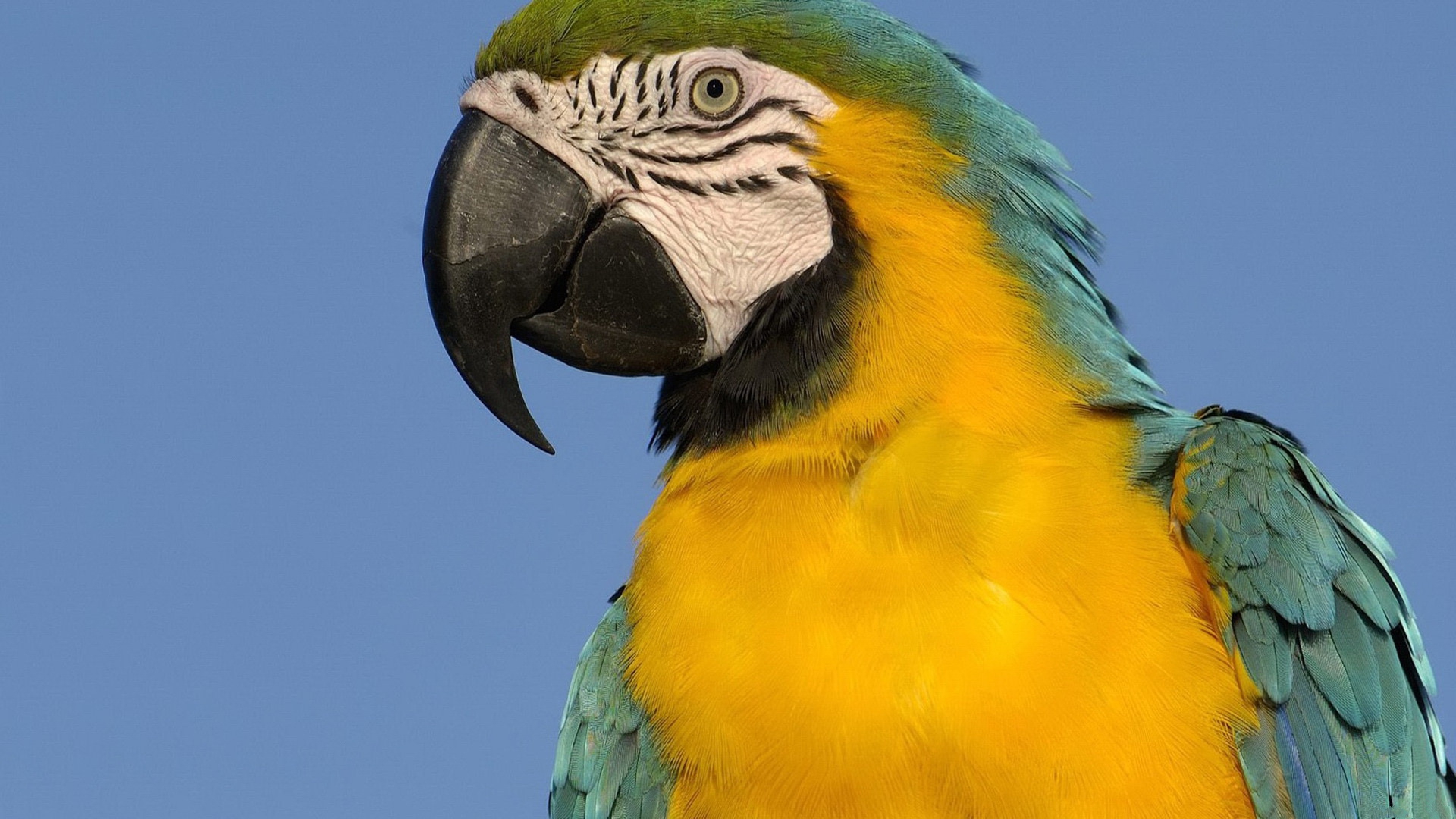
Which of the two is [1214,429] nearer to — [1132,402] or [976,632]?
[1132,402]

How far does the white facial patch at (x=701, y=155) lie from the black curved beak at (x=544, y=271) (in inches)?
1.5

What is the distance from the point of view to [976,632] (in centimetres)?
230

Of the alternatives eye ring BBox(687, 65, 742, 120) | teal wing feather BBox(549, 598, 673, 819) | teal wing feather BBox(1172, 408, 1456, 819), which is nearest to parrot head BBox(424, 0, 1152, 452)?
eye ring BBox(687, 65, 742, 120)

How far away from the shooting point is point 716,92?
106 inches

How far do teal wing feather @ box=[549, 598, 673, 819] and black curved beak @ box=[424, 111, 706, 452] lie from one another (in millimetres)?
571

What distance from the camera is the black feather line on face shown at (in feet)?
8.39

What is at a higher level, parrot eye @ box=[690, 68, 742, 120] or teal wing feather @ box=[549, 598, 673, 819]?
parrot eye @ box=[690, 68, 742, 120]

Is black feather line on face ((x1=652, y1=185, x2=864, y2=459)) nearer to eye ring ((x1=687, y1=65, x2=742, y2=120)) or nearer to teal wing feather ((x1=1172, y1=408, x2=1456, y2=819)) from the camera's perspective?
eye ring ((x1=687, y1=65, x2=742, y2=120))

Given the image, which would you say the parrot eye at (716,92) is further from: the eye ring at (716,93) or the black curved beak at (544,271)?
the black curved beak at (544,271)

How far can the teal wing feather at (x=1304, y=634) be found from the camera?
7.82 ft

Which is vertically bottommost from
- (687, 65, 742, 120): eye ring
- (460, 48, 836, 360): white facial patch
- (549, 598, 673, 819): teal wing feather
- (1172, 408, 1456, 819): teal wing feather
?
(549, 598, 673, 819): teal wing feather

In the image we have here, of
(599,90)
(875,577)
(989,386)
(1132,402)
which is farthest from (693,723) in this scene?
(599,90)

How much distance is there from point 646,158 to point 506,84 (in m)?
0.33

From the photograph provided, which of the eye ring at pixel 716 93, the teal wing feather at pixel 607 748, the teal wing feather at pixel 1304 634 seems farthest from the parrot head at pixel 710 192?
the teal wing feather at pixel 607 748
